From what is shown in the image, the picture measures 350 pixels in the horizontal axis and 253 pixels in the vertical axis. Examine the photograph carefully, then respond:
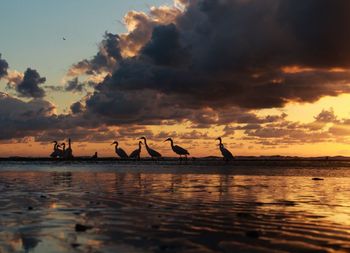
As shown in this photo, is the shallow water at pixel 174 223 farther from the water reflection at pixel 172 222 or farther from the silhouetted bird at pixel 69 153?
the silhouetted bird at pixel 69 153

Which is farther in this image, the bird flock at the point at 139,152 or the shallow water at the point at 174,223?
the bird flock at the point at 139,152

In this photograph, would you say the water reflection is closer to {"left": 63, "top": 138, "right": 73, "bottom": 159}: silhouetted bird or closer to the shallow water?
the shallow water

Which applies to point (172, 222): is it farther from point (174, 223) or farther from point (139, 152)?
point (139, 152)

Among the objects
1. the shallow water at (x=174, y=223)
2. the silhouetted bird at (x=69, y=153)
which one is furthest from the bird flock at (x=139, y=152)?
the shallow water at (x=174, y=223)

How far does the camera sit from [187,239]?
1276 cm

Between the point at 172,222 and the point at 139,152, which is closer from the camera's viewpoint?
the point at 172,222

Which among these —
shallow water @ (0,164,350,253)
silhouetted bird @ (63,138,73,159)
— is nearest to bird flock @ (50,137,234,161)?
silhouetted bird @ (63,138,73,159)

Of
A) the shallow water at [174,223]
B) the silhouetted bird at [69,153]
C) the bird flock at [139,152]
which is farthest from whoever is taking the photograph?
the silhouetted bird at [69,153]

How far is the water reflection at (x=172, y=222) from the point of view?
12.0m

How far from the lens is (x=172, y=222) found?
15.6 metres

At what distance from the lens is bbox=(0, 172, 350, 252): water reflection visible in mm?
12047

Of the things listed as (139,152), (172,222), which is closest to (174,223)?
(172,222)

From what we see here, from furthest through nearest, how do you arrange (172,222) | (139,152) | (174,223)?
1. (139,152)
2. (172,222)
3. (174,223)

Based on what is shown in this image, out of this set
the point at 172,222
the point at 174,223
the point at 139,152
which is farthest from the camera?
the point at 139,152
